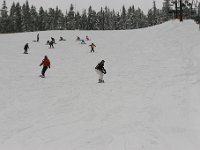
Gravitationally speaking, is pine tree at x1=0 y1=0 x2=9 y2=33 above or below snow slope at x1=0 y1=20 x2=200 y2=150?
above

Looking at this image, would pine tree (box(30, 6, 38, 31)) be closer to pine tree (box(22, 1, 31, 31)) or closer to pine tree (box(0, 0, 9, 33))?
pine tree (box(22, 1, 31, 31))

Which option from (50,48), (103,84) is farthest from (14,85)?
(50,48)

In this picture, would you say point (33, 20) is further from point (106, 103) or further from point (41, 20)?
point (106, 103)

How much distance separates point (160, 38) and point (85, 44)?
10224mm

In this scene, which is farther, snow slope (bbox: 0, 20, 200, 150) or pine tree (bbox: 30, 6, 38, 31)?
pine tree (bbox: 30, 6, 38, 31)

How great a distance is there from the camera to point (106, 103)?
1431cm

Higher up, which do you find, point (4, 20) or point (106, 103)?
point (4, 20)

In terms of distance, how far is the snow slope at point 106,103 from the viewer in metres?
9.78

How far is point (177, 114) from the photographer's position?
12.2 metres

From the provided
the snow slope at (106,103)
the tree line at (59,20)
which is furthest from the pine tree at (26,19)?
the snow slope at (106,103)

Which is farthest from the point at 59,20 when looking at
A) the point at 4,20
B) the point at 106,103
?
the point at 106,103

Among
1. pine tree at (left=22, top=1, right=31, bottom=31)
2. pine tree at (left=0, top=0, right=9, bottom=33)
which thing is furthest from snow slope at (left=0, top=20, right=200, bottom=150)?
pine tree at (left=22, top=1, right=31, bottom=31)

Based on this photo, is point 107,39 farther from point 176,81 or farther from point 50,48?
point 176,81

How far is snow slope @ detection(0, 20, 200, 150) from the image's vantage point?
32.1ft
